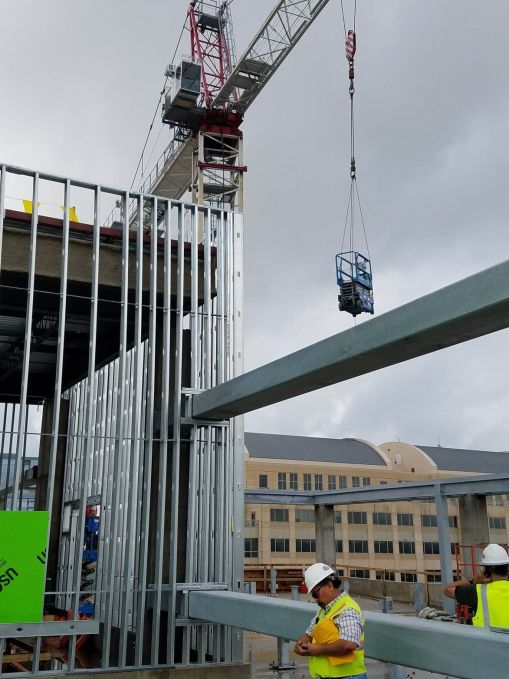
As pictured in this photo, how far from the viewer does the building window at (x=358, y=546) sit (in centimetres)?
6569

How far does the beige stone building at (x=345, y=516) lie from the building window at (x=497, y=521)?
0.32 ft

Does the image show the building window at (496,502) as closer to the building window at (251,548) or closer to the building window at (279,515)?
the building window at (279,515)

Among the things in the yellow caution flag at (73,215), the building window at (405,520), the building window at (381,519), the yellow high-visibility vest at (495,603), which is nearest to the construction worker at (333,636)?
the yellow high-visibility vest at (495,603)

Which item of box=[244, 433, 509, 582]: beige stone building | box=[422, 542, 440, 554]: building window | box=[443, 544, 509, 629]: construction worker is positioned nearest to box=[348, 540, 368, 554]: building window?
box=[244, 433, 509, 582]: beige stone building

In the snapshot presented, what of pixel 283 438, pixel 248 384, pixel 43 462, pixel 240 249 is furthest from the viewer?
pixel 283 438

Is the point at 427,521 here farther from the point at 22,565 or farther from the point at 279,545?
the point at 22,565

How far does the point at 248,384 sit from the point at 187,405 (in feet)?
7.00

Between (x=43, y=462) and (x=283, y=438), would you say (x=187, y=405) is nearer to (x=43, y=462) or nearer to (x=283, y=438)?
(x=43, y=462)

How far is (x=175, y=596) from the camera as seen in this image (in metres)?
11.5

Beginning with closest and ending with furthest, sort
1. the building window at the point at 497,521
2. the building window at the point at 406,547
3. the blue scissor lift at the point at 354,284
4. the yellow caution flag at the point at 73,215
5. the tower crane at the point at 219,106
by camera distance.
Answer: the yellow caution flag at the point at 73,215 → the blue scissor lift at the point at 354,284 → the tower crane at the point at 219,106 → the building window at the point at 406,547 → the building window at the point at 497,521

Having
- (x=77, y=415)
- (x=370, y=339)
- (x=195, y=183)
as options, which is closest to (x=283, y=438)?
(x=195, y=183)

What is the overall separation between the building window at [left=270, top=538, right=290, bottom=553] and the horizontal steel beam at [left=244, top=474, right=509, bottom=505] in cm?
3948

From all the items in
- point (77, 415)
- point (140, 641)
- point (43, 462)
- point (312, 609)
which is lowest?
point (140, 641)

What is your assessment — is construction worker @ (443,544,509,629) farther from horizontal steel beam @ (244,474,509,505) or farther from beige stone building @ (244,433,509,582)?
beige stone building @ (244,433,509,582)
